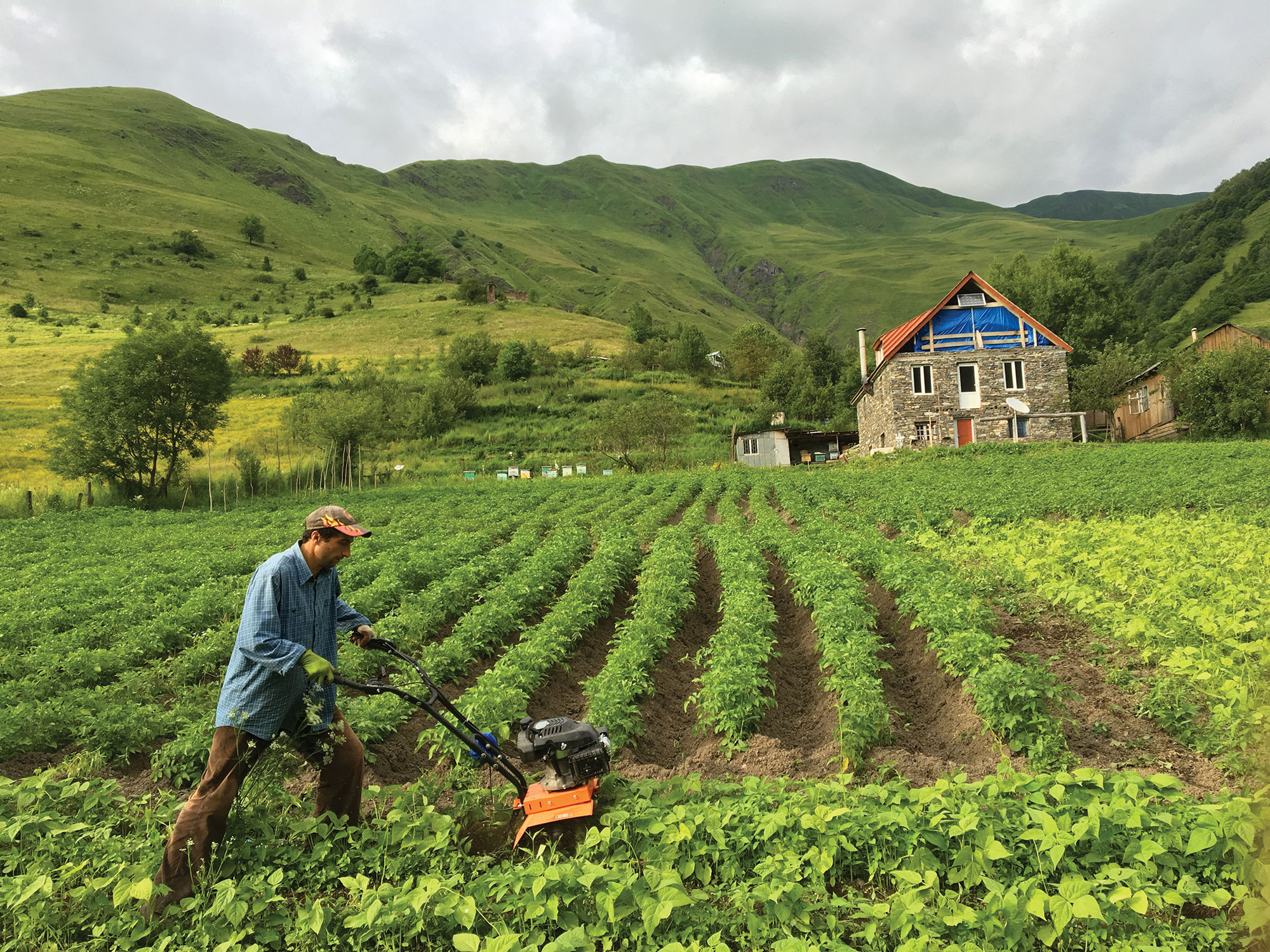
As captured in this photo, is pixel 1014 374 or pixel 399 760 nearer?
pixel 399 760

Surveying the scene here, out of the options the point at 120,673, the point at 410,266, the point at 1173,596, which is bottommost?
the point at 120,673

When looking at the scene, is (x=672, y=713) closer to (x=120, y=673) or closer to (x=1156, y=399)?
(x=120, y=673)

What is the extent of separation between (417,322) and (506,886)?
281 feet

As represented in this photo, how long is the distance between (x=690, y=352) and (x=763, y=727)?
7118 cm

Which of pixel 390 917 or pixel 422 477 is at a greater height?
pixel 422 477

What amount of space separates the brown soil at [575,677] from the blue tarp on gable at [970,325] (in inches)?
1349

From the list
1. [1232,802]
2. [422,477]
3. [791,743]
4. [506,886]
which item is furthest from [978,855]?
[422,477]

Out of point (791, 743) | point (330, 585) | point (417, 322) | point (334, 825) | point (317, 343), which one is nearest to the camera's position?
point (334, 825)

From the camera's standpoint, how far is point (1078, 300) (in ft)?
184

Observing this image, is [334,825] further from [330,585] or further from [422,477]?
[422,477]

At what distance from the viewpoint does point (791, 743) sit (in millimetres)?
6938

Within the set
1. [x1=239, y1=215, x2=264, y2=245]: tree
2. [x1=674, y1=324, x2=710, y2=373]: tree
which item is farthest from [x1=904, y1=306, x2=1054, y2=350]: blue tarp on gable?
[x1=239, y1=215, x2=264, y2=245]: tree

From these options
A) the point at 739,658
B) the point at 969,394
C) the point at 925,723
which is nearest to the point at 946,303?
the point at 969,394

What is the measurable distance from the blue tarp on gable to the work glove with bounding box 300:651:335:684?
132ft
